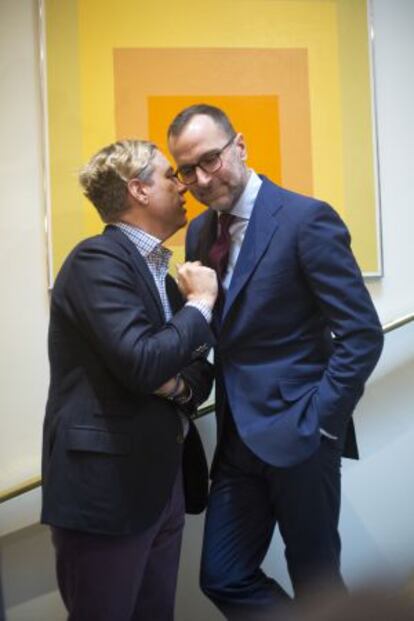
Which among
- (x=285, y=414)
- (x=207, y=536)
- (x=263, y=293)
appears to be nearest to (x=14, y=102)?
(x=263, y=293)

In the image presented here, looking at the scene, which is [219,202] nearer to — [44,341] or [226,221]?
[226,221]

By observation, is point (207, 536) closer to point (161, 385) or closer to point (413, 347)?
point (161, 385)

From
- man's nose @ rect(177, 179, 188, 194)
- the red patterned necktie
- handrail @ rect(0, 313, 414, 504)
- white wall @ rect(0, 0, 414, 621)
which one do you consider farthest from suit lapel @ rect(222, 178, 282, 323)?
white wall @ rect(0, 0, 414, 621)

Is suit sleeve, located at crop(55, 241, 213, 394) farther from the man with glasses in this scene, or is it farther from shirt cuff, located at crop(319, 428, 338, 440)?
shirt cuff, located at crop(319, 428, 338, 440)

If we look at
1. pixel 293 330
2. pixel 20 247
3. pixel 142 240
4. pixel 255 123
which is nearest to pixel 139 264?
pixel 142 240

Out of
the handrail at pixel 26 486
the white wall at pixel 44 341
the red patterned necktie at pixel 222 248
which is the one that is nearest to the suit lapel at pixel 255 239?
the red patterned necktie at pixel 222 248

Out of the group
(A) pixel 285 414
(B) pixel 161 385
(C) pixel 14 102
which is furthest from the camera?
(C) pixel 14 102

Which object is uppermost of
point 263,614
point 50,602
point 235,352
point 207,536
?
point 235,352

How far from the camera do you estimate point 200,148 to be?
158 centimetres

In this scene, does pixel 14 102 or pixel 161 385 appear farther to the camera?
pixel 14 102

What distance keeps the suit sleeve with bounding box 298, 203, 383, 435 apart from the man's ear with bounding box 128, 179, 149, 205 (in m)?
0.43

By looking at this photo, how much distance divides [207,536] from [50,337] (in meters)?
0.74

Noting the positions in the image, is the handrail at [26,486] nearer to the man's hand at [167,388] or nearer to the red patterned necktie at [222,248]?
the man's hand at [167,388]

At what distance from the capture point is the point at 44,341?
208 cm
